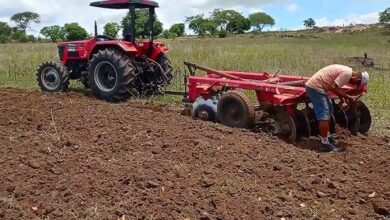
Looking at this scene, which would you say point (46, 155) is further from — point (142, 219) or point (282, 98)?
point (282, 98)

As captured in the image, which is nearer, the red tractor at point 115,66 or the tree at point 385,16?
the red tractor at point 115,66

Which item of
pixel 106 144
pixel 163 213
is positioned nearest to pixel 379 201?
pixel 163 213

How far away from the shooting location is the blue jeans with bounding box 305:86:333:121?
660 cm

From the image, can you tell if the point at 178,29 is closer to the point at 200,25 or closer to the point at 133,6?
the point at 200,25

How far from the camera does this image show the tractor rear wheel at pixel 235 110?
724 cm

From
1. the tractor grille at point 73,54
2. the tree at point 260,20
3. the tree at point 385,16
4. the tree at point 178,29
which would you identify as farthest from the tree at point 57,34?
the tree at point 260,20

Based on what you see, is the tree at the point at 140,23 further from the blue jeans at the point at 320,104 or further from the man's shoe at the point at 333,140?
the man's shoe at the point at 333,140

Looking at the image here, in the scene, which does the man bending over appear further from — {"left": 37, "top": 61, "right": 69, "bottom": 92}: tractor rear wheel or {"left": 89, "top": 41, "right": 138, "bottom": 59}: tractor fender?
{"left": 37, "top": 61, "right": 69, "bottom": 92}: tractor rear wheel

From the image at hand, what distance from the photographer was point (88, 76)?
999cm

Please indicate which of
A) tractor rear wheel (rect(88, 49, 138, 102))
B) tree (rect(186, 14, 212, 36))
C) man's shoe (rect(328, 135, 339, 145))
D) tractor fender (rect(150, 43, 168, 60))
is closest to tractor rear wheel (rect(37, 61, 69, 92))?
tractor rear wheel (rect(88, 49, 138, 102))

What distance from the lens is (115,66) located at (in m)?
9.54

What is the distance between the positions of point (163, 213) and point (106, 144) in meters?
2.05

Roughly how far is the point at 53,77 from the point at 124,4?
7.18 ft

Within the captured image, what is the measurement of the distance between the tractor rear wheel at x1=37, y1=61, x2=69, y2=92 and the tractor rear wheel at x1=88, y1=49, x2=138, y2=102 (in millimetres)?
905
